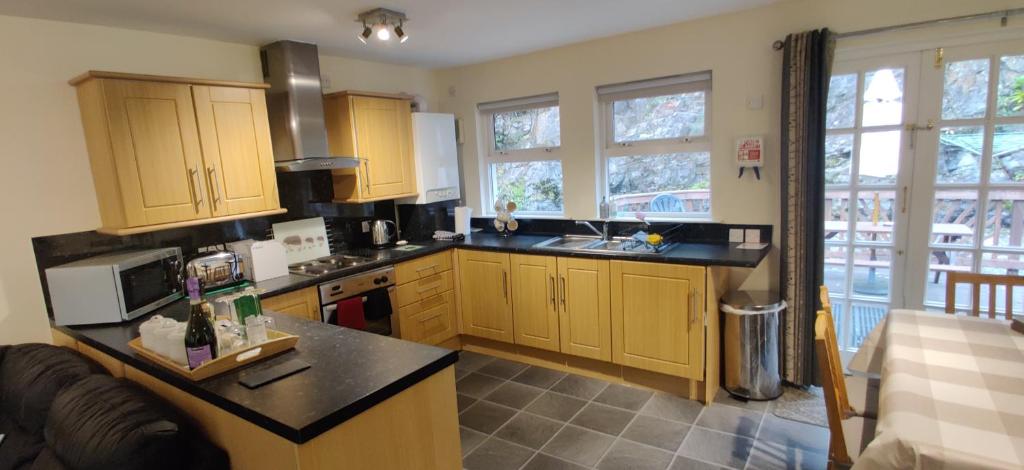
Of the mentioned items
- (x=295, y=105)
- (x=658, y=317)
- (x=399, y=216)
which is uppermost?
(x=295, y=105)

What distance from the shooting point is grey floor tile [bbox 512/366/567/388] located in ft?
10.8

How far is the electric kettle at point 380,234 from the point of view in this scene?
3771mm

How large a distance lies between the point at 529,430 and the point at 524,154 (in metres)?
2.19

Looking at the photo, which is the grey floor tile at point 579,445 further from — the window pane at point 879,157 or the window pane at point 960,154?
the window pane at point 960,154

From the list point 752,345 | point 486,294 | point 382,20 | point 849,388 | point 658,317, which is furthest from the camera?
point 486,294

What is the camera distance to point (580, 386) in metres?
3.22

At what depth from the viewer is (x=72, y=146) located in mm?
2486

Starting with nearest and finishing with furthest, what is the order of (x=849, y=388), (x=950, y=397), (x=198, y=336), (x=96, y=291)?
1. (x=950, y=397)
2. (x=198, y=336)
3. (x=849, y=388)
4. (x=96, y=291)

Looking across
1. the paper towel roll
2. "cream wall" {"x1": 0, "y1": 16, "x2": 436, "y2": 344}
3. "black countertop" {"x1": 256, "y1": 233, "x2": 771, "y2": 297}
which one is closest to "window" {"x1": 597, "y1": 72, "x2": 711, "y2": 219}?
"black countertop" {"x1": 256, "y1": 233, "x2": 771, "y2": 297}

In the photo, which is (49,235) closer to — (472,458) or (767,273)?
(472,458)

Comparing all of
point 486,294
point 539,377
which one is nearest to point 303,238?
point 486,294

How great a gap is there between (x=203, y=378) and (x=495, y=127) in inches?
124

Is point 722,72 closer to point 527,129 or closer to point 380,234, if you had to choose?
point 527,129

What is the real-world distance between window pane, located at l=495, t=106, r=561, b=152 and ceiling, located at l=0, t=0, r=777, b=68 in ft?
1.79
